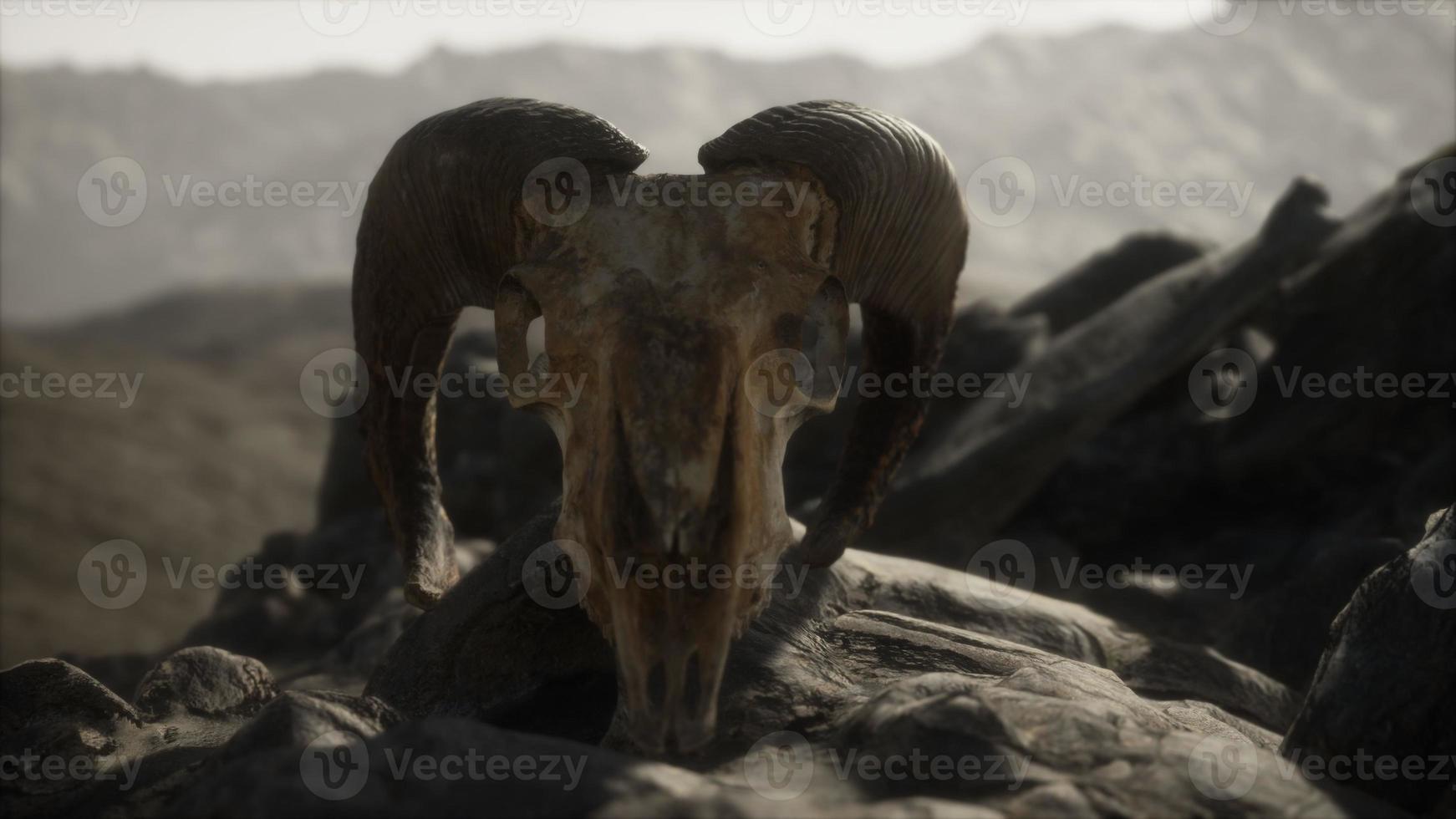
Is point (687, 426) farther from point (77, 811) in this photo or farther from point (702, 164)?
point (77, 811)

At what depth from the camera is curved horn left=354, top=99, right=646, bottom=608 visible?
12.0ft

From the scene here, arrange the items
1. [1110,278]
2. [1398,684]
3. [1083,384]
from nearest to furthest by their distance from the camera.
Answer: [1398,684] → [1083,384] → [1110,278]

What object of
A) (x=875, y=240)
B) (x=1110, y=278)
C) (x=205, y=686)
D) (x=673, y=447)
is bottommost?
(x=205, y=686)

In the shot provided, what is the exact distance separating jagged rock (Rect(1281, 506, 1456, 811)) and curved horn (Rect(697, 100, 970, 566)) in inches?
64.1

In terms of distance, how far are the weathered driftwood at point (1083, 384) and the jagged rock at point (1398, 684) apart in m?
3.14

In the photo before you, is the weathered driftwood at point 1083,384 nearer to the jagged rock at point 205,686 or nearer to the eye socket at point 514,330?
the jagged rock at point 205,686

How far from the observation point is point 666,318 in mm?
2998

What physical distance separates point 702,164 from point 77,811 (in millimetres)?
2525

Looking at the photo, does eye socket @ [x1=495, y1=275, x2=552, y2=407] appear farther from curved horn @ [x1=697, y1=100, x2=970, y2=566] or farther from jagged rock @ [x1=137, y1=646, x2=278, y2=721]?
jagged rock @ [x1=137, y1=646, x2=278, y2=721]

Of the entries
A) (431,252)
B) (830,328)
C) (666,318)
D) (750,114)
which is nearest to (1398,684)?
(830,328)

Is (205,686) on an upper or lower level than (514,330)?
lower

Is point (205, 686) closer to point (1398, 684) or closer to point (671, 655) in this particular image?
point (671, 655)

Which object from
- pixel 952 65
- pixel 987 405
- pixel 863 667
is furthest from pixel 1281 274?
pixel 952 65

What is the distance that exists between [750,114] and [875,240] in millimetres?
54208
